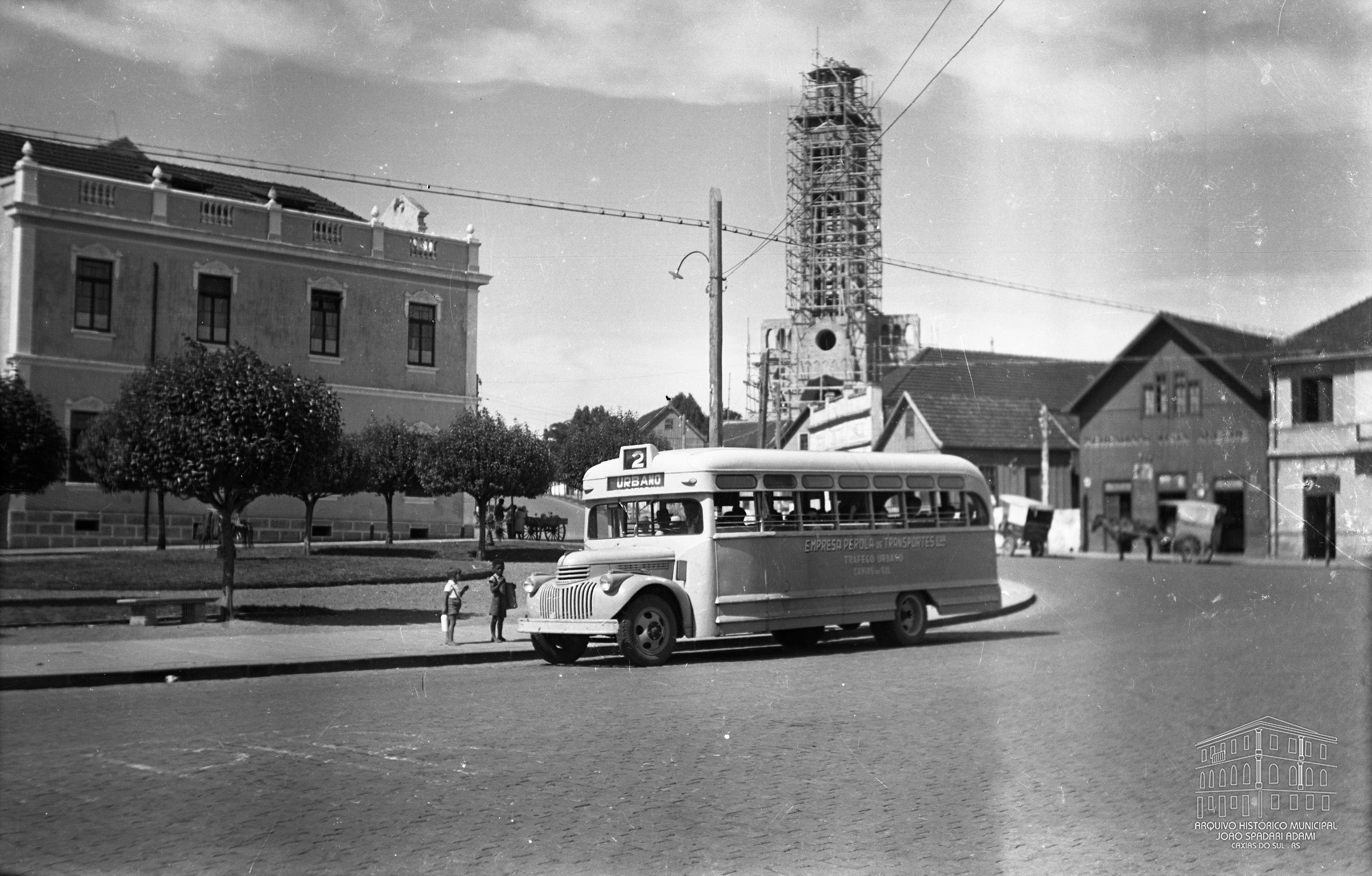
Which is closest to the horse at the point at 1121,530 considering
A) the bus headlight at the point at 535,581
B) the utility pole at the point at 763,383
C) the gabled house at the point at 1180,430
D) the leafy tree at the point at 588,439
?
the gabled house at the point at 1180,430

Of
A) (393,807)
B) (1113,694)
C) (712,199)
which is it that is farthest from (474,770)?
(1113,694)

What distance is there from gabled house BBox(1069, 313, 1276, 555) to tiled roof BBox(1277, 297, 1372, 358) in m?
0.45

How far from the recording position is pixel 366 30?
630 cm

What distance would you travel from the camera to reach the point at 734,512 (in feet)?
25.0

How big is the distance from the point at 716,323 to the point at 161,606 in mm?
3646

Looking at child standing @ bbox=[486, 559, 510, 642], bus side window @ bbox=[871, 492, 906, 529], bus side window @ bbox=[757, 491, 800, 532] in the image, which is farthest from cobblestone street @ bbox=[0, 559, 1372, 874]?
bus side window @ bbox=[757, 491, 800, 532]

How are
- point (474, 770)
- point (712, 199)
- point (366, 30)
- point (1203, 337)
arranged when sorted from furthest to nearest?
1. point (474, 770)
2. point (366, 30)
3. point (712, 199)
4. point (1203, 337)

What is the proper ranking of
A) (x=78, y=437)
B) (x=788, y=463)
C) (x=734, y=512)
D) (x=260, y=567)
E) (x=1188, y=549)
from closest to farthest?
(x=1188, y=549) < (x=78, y=437) < (x=260, y=567) < (x=734, y=512) < (x=788, y=463)

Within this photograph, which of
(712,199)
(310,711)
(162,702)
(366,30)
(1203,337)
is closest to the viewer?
(1203,337)

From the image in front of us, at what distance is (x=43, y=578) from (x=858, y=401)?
157 inches

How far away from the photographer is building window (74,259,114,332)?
5434 mm

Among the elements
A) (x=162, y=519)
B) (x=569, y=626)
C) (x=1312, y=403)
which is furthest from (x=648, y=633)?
(x=1312, y=403)

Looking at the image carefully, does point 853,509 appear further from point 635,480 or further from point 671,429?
point 671,429

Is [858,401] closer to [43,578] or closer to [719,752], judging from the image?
[719,752]
